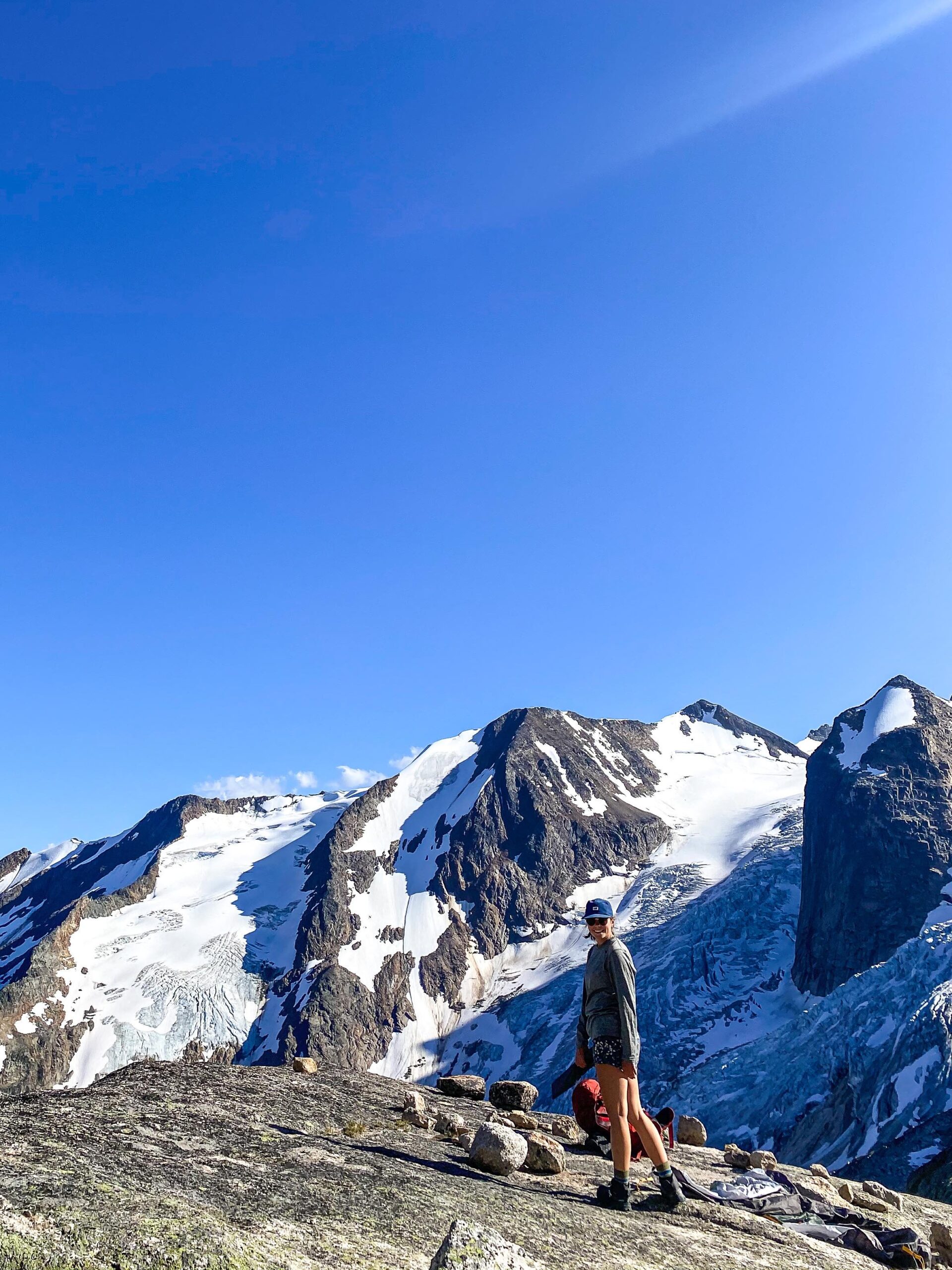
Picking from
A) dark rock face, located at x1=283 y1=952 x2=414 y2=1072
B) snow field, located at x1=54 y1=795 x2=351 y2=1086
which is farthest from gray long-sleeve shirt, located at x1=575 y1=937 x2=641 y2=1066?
dark rock face, located at x1=283 y1=952 x2=414 y2=1072

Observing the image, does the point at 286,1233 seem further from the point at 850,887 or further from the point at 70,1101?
the point at 850,887

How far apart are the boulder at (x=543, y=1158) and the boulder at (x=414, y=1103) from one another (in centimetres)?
185

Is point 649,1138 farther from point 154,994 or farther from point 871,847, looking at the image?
point 154,994

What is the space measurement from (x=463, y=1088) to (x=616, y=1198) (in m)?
5.87

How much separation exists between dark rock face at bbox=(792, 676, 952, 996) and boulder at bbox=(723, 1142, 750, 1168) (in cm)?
15474

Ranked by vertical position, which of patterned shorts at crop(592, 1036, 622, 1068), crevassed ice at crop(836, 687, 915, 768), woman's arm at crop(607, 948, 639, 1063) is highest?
crevassed ice at crop(836, 687, 915, 768)

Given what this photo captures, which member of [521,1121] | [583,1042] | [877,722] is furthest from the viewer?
[877,722]

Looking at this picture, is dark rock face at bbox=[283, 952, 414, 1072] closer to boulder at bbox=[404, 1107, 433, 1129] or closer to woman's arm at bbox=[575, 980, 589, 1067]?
boulder at bbox=[404, 1107, 433, 1129]

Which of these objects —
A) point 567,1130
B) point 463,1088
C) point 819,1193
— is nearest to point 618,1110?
point 567,1130

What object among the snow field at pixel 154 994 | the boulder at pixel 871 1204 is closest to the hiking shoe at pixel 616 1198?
the boulder at pixel 871 1204

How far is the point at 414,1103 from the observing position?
1067 centimetres

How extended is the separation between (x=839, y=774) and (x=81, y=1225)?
18994 centimetres

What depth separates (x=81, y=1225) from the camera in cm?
434

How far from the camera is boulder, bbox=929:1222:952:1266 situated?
9.01m
